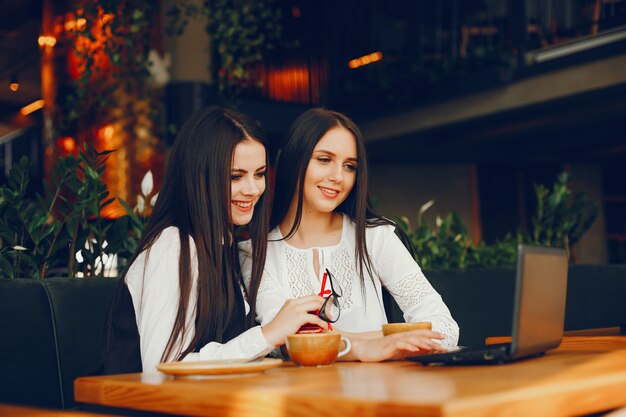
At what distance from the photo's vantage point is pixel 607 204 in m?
12.5

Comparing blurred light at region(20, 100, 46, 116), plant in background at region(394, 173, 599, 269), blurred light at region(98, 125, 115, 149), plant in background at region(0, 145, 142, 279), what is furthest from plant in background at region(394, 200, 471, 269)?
blurred light at region(20, 100, 46, 116)

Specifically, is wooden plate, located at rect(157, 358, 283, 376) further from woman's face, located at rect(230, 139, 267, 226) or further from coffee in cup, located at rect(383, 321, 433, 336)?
woman's face, located at rect(230, 139, 267, 226)

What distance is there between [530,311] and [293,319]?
1.66ft

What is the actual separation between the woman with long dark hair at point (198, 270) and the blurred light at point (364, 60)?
760 centimetres

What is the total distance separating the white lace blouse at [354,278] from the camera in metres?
2.45

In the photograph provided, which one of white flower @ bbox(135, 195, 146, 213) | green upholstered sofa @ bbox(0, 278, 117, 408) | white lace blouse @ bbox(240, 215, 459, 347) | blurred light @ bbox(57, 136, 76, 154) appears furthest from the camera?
blurred light @ bbox(57, 136, 76, 154)

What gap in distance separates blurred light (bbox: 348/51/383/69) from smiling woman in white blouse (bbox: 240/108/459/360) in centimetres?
713

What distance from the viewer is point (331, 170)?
252 cm

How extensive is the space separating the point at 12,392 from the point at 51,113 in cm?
616

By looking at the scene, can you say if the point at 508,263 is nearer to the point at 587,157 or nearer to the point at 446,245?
the point at 446,245

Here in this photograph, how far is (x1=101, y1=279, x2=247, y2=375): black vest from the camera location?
195 cm

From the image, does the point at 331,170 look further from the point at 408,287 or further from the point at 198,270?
the point at 198,270

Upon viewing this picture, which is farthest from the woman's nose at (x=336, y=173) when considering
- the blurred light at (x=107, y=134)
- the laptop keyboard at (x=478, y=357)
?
the blurred light at (x=107, y=134)

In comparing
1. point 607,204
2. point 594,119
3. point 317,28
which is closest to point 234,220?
point 594,119
